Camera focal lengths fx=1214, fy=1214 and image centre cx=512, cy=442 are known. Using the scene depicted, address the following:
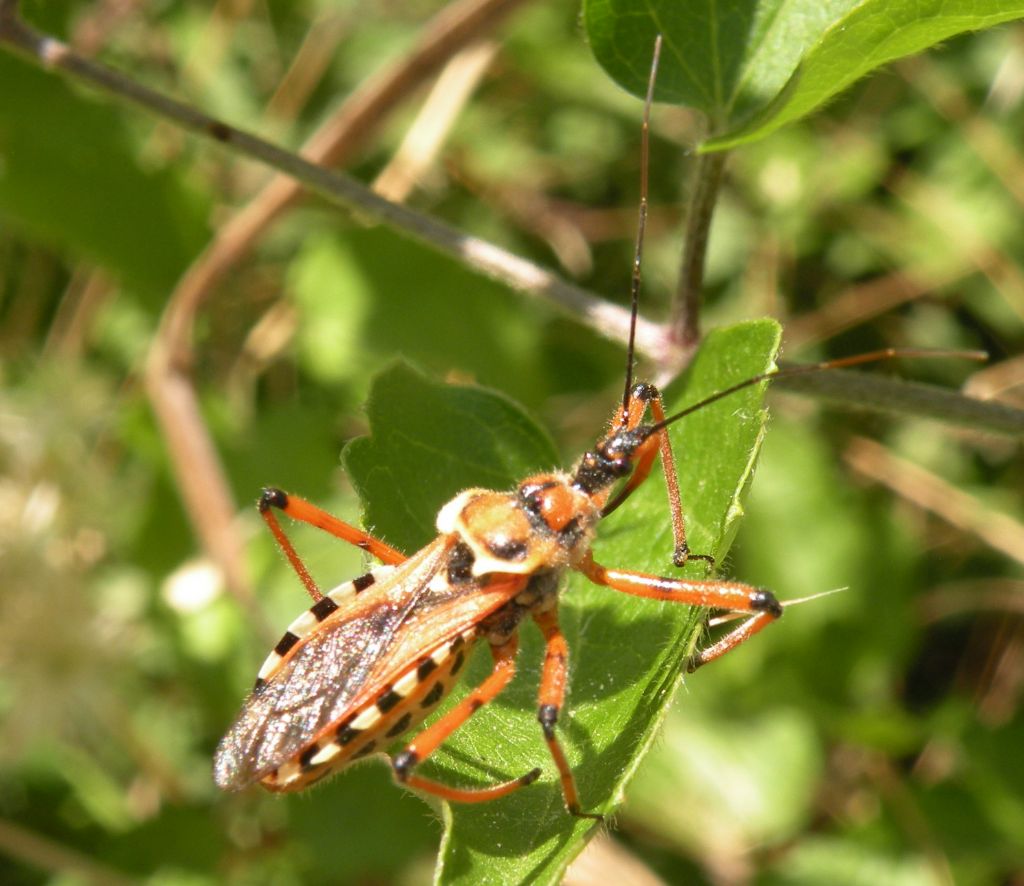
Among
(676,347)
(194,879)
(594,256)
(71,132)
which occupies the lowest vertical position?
(676,347)

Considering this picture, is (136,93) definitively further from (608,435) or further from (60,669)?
(60,669)

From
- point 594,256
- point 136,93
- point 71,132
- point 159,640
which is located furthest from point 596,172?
point 136,93

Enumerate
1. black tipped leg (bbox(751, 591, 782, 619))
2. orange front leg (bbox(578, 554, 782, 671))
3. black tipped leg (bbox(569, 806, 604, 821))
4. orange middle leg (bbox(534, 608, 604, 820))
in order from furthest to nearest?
black tipped leg (bbox(751, 591, 782, 619)) < orange front leg (bbox(578, 554, 782, 671)) < orange middle leg (bbox(534, 608, 604, 820)) < black tipped leg (bbox(569, 806, 604, 821))

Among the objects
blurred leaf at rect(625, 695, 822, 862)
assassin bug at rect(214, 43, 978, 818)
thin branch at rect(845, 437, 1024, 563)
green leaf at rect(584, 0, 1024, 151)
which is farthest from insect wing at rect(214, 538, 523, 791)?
thin branch at rect(845, 437, 1024, 563)

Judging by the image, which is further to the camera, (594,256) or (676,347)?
(594,256)

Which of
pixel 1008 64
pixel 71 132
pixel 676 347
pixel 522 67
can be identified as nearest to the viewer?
pixel 676 347

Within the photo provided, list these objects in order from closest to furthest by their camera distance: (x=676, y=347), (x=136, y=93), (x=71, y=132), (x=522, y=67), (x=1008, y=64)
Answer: (x=676, y=347) < (x=136, y=93) < (x=71, y=132) < (x=1008, y=64) < (x=522, y=67)

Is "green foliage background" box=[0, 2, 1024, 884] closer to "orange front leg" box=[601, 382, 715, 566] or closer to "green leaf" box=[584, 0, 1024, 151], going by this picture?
"orange front leg" box=[601, 382, 715, 566]

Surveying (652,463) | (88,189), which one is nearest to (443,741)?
(652,463)

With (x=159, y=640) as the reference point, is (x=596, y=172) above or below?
above
